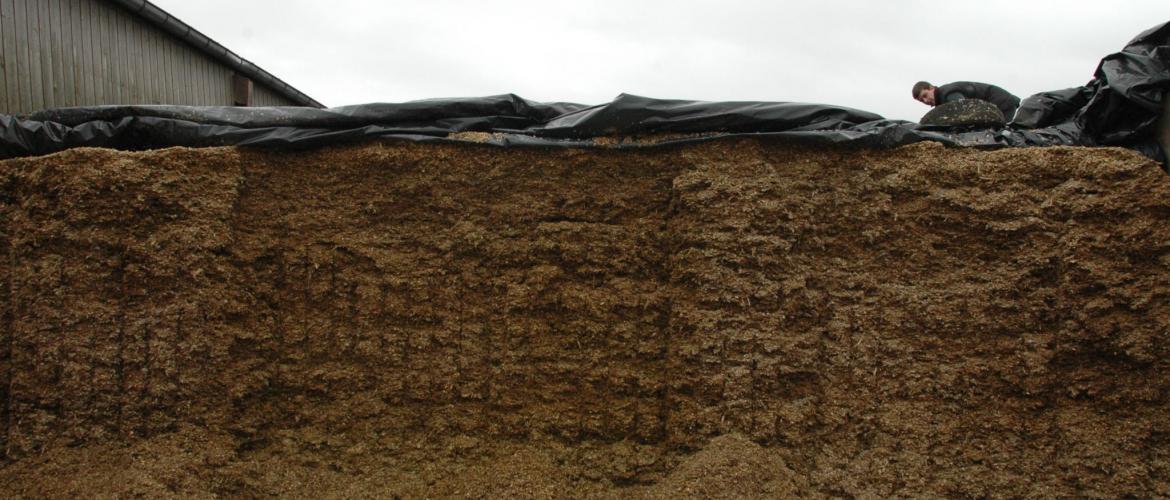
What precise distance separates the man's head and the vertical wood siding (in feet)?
22.0

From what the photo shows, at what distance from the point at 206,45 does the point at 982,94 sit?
23.4 ft

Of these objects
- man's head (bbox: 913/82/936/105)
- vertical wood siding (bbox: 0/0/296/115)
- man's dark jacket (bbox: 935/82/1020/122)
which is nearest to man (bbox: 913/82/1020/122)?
man's dark jacket (bbox: 935/82/1020/122)

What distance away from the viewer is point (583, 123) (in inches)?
123

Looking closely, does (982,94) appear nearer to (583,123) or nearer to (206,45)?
(583,123)

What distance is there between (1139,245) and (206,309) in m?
4.18

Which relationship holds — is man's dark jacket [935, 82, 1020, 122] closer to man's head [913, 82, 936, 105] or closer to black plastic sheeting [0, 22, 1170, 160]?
man's head [913, 82, 936, 105]

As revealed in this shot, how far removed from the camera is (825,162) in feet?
10.0

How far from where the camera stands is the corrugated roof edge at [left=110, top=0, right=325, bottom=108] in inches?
221

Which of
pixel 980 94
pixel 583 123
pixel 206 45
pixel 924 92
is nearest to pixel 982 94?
pixel 980 94

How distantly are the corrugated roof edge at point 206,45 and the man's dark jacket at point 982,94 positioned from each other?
260 inches

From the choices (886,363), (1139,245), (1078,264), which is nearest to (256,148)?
(886,363)

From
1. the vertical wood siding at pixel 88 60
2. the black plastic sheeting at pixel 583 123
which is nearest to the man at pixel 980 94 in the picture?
the black plastic sheeting at pixel 583 123

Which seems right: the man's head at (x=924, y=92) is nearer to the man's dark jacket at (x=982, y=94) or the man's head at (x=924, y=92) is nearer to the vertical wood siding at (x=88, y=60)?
the man's dark jacket at (x=982, y=94)

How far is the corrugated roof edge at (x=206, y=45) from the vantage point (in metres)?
5.60
